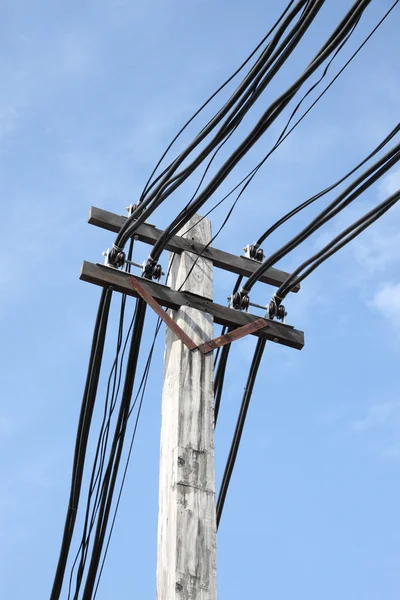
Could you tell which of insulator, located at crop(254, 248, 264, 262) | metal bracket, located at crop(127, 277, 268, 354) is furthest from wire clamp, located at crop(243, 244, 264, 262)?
metal bracket, located at crop(127, 277, 268, 354)

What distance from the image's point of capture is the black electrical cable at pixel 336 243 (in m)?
5.81

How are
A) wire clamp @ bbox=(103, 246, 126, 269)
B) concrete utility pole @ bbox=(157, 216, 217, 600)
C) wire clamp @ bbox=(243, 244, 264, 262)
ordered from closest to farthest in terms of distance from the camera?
concrete utility pole @ bbox=(157, 216, 217, 600), wire clamp @ bbox=(103, 246, 126, 269), wire clamp @ bbox=(243, 244, 264, 262)

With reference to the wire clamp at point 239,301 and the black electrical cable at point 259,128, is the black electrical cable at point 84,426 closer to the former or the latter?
the black electrical cable at point 259,128

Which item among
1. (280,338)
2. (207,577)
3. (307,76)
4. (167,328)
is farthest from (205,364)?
(307,76)

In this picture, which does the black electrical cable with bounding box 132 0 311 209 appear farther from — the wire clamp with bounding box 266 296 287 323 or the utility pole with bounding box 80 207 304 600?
the wire clamp with bounding box 266 296 287 323

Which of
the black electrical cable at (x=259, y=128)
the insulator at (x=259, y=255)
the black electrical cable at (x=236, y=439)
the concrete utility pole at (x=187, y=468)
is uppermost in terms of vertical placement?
the insulator at (x=259, y=255)

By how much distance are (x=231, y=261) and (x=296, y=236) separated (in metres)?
0.63

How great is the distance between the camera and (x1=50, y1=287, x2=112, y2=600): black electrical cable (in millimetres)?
6533

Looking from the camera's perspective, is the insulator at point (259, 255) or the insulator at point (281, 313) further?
the insulator at point (259, 255)

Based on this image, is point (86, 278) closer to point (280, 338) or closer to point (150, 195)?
point (150, 195)

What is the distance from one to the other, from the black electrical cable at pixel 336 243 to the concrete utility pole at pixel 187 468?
69 centimetres

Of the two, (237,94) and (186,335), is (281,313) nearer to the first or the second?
(186,335)

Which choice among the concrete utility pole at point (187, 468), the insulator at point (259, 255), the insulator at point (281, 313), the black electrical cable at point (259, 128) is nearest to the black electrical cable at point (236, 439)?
the insulator at point (281, 313)

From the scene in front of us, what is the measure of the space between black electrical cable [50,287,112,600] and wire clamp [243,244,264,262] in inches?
48.8
